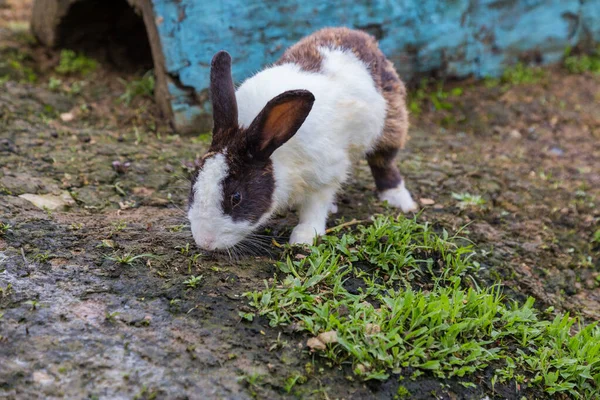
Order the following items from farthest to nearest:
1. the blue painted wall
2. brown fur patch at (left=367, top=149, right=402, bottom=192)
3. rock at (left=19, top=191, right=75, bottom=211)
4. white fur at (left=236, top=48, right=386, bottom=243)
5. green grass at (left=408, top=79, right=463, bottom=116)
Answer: green grass at (left=408, top=79, right=463, bottom=116), the blue painted wall, brown fur patch at (left=367, top=149, right=402, bottom=192), rock at (left=19, top=191, right=75, bottom=211), white fur at (left=236, top=48, right=386, bottom=243)

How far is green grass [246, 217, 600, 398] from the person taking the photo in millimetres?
3033

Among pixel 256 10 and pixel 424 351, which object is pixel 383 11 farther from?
pixel 424 351

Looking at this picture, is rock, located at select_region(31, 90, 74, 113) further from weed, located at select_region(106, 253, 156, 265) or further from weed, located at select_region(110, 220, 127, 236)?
weed, located at select_region(106, 253, 156, 265)

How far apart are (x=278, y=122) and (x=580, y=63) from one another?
16.6 feet

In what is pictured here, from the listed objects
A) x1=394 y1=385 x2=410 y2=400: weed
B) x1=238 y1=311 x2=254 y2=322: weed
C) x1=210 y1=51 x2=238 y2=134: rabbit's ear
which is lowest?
x1=394 y1=385 x2=410 y2=400: weed

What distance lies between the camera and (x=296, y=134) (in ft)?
12.1

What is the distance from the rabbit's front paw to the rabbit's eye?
0.49 metres

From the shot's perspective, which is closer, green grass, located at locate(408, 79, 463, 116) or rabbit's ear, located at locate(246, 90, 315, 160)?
rabbit's ear, located at locate(246, 90, 315, 160)

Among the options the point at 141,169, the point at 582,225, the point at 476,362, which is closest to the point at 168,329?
the point at 476,362

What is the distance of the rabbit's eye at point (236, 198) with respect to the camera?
3.46m

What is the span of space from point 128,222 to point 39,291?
34.9 inches

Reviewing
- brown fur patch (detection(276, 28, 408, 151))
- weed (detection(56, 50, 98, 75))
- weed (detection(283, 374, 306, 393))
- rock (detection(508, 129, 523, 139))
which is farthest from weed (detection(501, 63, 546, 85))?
weed (detection(283, 374, 306, 393))

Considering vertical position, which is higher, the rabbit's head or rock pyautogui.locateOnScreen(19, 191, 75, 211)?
the rabbit's head

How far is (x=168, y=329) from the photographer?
298 centimetres
